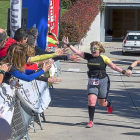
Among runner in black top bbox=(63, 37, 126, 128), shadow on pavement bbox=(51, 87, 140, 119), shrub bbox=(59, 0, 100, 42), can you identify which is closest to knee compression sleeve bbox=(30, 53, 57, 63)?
runner in black top bbox=(63, 37, 126, 128)

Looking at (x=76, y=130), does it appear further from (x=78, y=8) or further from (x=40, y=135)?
(x=78, y=8)

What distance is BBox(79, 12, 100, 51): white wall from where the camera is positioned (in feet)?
102

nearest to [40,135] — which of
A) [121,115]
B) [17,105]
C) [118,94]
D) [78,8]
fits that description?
[17,105]

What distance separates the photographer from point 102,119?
966 centimetres

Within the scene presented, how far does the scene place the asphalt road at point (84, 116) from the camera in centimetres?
822

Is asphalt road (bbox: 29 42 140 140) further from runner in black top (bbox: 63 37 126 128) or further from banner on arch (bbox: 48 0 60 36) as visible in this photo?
banner on arch (bbox: 48 0 60 36)

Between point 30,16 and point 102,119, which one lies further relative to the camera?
point 30,16

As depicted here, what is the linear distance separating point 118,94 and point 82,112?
3.21 m

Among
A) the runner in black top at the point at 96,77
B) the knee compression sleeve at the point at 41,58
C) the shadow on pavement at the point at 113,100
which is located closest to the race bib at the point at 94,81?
the runner in black top at the point at 96,77

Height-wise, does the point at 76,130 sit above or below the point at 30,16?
below

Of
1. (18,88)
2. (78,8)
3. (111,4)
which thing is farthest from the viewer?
(111,4)

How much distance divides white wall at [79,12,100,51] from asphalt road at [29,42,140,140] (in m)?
14.9

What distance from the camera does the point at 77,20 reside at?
28938 millimetres

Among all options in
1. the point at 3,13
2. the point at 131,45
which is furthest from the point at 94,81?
the point at 3,13
